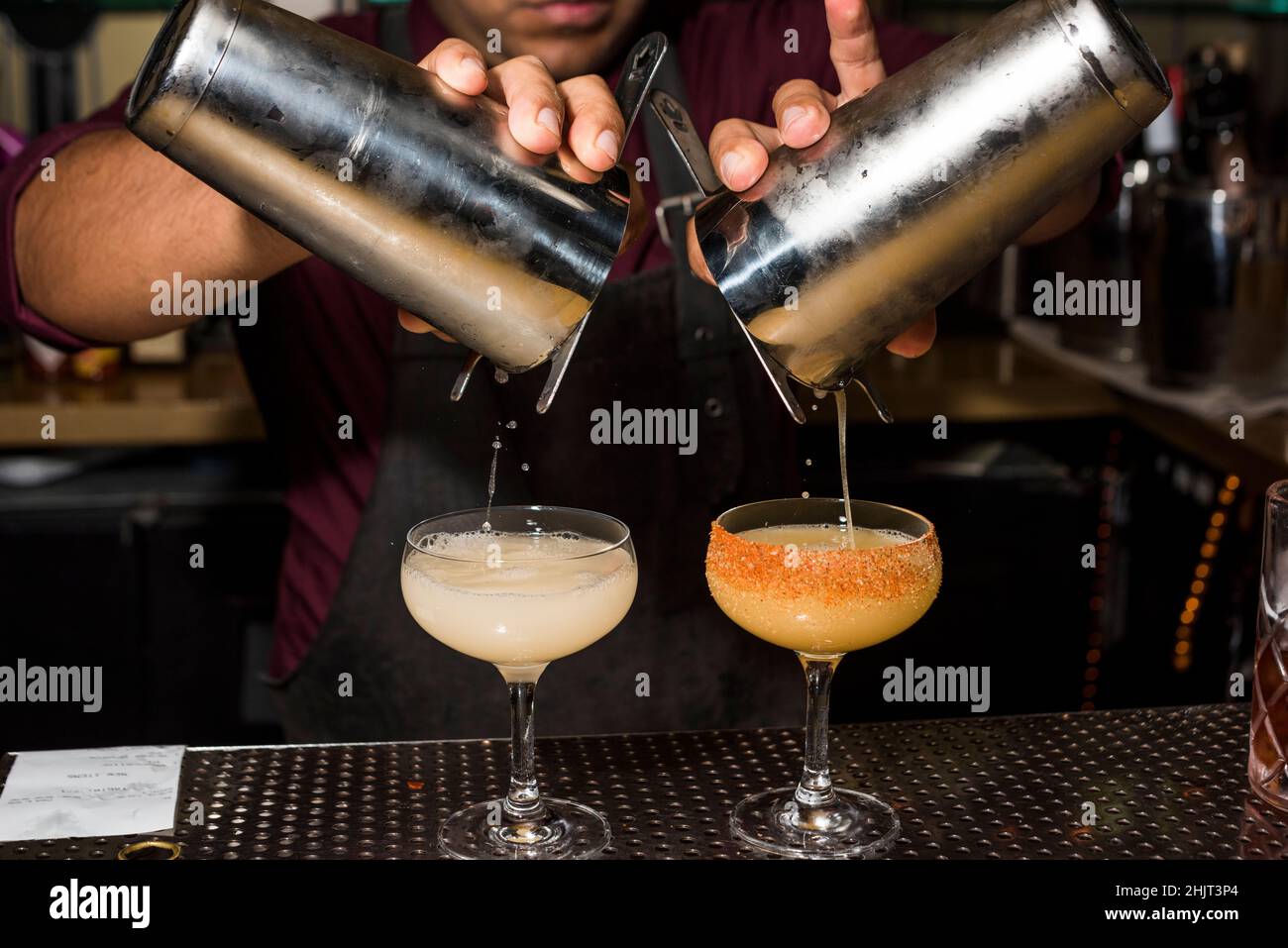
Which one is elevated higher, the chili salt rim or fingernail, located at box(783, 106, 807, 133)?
fingernail, located at box(783, 106, 807, 133)

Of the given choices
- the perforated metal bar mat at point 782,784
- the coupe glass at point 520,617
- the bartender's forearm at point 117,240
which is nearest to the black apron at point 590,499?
the bartender's forearm at point 117,240

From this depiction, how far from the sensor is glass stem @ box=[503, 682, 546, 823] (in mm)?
1198

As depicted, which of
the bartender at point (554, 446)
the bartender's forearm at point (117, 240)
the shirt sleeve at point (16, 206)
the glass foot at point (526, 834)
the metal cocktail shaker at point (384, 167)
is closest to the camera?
the metal cocktail shaker at point (384, 167)

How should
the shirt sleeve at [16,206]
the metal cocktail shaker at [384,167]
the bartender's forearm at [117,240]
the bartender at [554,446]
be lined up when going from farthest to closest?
the bartender at [554,446]
the shirt sleeve at [16,206]
the bartender's forearm at [117,240]
the metal cocktail shaker at [384,167]

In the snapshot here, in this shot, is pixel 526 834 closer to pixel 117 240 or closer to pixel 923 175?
pixel 923 175

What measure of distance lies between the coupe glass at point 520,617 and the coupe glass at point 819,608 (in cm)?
11

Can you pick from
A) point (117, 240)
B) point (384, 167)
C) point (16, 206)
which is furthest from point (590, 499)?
point (384, 167)

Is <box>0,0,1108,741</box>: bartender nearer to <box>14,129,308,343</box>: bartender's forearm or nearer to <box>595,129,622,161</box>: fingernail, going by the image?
<box>14,129,308,343</box>: bartender's forearm

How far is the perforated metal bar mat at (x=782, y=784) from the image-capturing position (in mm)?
1165

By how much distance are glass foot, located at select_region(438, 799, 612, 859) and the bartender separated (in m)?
0.63

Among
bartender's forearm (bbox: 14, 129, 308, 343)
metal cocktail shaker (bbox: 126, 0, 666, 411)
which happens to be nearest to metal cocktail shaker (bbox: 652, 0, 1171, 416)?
metal cocktail shaker (bbox: 126, 0, 666, 411)

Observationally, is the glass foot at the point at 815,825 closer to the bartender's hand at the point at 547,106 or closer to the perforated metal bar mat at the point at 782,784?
the perforated metal bar mat at the point at 782,784

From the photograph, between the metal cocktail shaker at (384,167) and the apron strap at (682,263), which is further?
the apron strap at (682,263)
